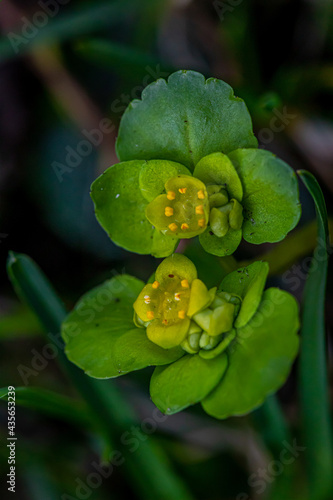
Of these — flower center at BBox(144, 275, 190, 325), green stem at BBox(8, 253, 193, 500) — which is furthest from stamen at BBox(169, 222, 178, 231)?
green stem at BBox(8, 253, 193, 500)

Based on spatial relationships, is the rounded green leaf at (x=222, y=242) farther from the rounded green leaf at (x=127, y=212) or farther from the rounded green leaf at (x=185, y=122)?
the rounded green leaf at (x=185, y=122)

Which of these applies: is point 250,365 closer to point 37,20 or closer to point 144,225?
point 144,225

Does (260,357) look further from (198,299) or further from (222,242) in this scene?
(222,242)

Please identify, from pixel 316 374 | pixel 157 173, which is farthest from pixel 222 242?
pixel 316 374

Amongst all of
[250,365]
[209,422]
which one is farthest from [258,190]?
[209,422]

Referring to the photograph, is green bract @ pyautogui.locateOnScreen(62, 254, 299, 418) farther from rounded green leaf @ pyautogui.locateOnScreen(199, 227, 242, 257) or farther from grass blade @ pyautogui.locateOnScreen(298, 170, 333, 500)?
grass blade @ pyautogui.locateOnScreen(298, 170, 333, 500)

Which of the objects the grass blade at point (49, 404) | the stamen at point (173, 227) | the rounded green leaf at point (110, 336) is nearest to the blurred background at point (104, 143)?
the grass blade at point (49, 404)

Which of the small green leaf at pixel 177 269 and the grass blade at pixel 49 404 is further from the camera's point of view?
the grass blade at pixel 49 404
